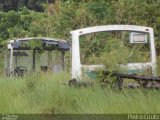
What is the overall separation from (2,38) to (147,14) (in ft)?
49.8

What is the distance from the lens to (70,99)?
8320 millimetres

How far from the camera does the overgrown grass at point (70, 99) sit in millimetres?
7104

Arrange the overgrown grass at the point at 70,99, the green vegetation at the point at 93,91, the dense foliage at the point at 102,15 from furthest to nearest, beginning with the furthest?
the dense foliage at the point at 102,15 → the green vegetation at the point at 93,91 → the overgrown grass at the point at 70,99

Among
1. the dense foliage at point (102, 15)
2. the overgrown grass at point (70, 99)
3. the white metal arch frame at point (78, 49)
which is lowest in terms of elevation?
the overgrown grass at point (70, 99)

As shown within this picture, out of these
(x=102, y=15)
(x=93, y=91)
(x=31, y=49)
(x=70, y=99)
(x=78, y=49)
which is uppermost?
(x=102, y=15)

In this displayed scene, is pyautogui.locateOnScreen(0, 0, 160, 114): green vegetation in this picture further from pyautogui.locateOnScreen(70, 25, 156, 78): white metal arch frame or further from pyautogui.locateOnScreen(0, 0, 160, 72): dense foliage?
pyautogui.locateOnScreen(70, 25, 156, 78): white metal arch frame

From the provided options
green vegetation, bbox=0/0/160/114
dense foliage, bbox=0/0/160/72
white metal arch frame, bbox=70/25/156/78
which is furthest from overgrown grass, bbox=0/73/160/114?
dense foliage, bbox=0/0/160/72

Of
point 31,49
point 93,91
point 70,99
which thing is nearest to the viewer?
point 93,91

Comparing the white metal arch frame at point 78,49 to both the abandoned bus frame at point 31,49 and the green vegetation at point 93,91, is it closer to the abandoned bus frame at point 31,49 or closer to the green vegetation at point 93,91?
the green vegetation at point 93,91

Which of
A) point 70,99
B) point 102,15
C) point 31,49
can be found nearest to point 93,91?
point 70,99

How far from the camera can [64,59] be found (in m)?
16.4

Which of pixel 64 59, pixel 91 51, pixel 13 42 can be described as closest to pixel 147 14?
pixel 64 59

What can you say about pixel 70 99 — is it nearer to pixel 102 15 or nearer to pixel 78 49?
pixel 78 49

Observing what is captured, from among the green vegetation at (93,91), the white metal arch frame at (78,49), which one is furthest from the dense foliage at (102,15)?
the white metal arch frame at (78,49)
